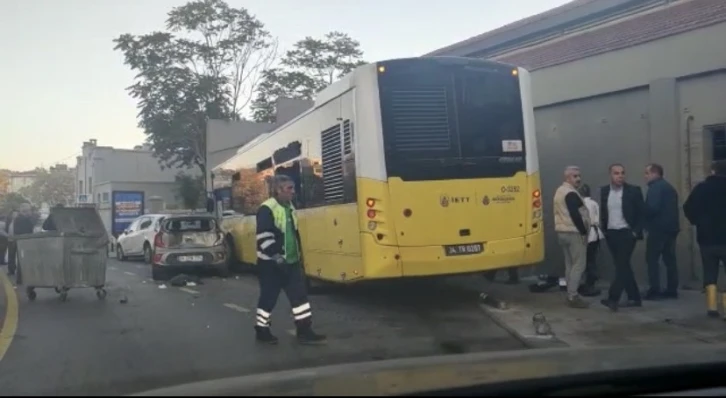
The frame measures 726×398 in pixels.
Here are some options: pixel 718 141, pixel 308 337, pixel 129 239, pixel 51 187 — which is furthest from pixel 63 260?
pixel 51 187

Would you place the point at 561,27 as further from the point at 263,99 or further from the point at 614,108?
the point at 263,99

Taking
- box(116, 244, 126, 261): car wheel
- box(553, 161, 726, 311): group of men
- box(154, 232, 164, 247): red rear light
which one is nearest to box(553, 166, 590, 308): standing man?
box(553, 161, 726, 311): group of men

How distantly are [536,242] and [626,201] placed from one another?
1266 millimetres

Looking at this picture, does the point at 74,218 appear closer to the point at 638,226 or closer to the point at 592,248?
the point at 592,248

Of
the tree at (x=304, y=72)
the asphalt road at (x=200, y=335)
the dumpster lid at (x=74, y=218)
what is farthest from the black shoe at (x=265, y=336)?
the tree at (x=304, y=72)

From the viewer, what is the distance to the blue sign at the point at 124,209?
44.2 metres

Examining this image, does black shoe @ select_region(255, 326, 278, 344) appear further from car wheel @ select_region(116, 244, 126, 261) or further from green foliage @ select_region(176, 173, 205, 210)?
green foliage @ select_region(176, 173, 205, 210)

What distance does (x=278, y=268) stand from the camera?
8.76 m

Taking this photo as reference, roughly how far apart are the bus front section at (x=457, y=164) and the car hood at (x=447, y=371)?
630cm

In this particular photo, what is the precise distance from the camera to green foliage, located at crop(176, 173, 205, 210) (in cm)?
4425

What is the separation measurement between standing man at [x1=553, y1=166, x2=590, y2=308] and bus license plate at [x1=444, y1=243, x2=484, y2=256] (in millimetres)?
1216

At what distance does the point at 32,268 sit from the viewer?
43.9 ft

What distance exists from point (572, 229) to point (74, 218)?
28.8 feet

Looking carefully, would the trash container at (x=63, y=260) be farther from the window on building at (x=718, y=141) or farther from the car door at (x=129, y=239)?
the car door at (x=129, y=239)
